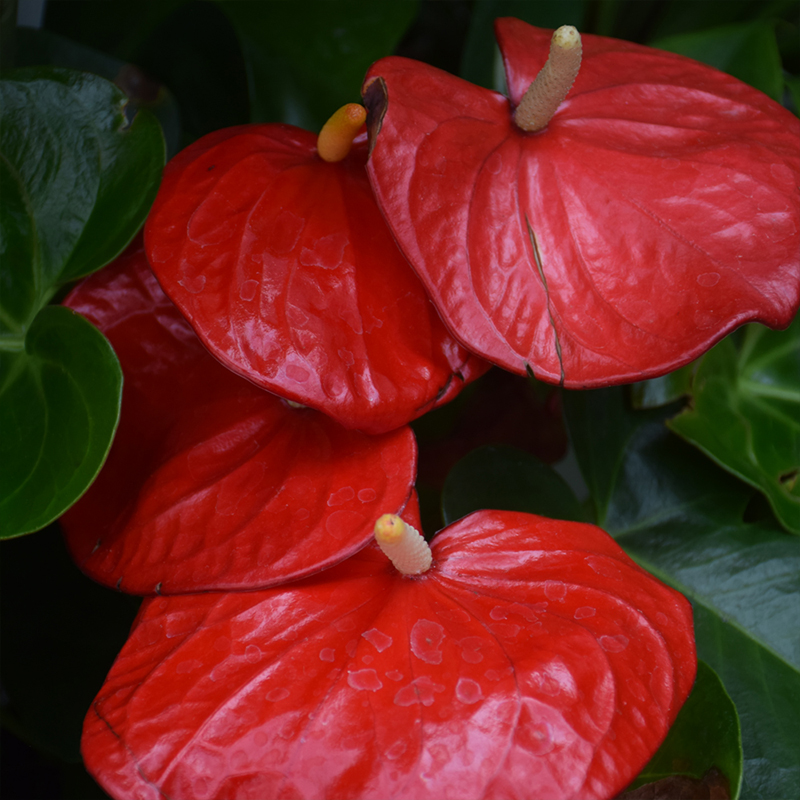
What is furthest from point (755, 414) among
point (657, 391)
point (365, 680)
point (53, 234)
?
point (53, 234)

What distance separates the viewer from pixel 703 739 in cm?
45

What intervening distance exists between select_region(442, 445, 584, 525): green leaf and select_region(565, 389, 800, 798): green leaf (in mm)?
57

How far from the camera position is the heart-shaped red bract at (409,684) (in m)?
0.32

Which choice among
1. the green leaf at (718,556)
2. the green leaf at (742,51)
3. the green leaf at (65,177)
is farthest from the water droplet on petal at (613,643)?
the green leaf at (742,51)

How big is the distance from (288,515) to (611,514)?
33 cm

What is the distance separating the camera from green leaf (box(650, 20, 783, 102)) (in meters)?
0.62

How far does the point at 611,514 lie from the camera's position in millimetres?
626

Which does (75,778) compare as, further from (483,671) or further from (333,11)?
(333,11)

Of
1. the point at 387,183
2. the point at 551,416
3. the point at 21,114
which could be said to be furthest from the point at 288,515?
the point at 551,416

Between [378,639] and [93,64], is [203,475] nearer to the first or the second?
[378,639]

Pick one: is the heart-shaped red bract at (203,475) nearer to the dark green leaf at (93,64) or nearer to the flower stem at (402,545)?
the flower stem at (402,545)

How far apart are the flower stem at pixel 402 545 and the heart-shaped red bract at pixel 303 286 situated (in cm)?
6

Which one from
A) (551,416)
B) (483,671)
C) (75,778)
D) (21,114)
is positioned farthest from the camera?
(551,416)

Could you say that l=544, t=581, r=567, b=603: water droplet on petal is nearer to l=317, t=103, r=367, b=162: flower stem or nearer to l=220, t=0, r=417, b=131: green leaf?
l=317, t=103, r=367, b=162: flower stem
